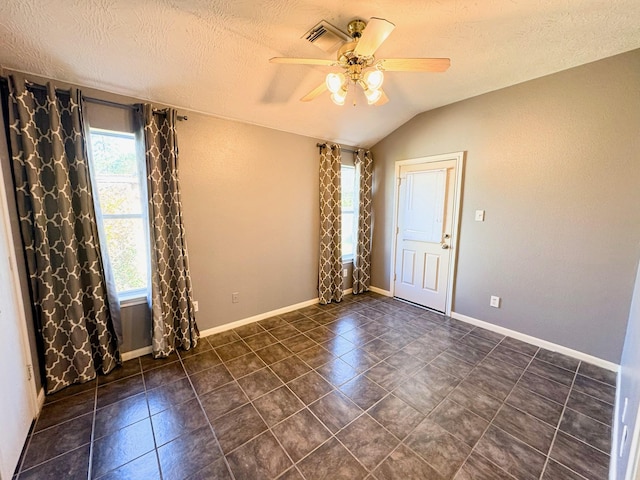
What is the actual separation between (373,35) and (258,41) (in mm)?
1065

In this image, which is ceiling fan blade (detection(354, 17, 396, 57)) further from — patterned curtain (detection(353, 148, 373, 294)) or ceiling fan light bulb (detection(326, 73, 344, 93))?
patterned curtain (detection(353, 148, 373, 294))

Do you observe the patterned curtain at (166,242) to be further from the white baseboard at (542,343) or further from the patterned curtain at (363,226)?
the white baseboard at (542,343)

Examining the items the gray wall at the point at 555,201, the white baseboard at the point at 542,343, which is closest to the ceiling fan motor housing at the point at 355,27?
the gray wall at the point at 555,201

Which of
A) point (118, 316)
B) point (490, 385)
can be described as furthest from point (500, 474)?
point (118, 316)

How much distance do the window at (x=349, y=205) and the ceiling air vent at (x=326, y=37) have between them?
216 cm

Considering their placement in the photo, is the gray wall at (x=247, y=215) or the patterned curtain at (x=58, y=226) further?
the gray wall at (x=247, y=215)

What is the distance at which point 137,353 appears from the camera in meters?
2.45

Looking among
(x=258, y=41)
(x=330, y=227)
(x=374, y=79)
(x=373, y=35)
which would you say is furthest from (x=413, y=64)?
(x=330, y=227)

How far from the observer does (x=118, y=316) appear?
2254mm

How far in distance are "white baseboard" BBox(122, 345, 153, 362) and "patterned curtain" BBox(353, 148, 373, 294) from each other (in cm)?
283

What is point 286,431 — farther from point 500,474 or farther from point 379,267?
point 379,267

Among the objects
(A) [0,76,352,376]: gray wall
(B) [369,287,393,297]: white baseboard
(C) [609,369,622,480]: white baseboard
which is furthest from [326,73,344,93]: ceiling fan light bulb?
(B) [369,287,393,297]: white baseboard

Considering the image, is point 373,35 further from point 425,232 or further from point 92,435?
point 92,435

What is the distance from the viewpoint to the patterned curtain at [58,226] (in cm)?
179
